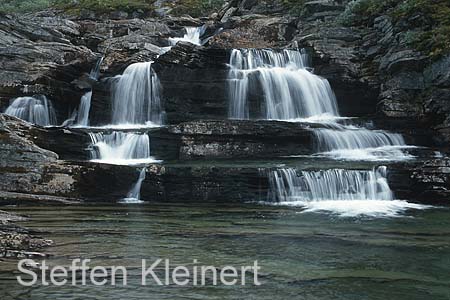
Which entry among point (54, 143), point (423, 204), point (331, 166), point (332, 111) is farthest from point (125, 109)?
point (423, 204)

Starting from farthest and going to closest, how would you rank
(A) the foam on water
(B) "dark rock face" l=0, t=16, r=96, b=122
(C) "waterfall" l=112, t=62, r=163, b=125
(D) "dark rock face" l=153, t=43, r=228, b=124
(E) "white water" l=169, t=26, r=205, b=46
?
1. (E) "white water" l=169, t=26, r=205, b=46
2. (B) "dark rock face" l=0, t=16, r=96, b=122
3. (C) "waterfall" l=112, t=62, r=163, b=125
4. (D) "dark rock face" l=153, t=43, r=228, b=124
5. (A) the foam on water

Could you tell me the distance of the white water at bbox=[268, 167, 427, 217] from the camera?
1430 centimetres

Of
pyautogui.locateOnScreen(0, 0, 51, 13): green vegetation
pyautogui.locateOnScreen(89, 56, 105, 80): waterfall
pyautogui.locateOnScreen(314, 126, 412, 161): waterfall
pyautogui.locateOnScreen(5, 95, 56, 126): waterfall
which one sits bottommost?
pyautogui.locateOnScreen(314, 126, 412, 161): waterfall

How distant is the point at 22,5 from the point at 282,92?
115 ft

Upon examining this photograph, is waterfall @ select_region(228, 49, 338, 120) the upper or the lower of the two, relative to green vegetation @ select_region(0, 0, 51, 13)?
lower

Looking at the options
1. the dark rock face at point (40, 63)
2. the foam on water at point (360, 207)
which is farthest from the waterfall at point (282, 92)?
the foam on water at point (360, 207)

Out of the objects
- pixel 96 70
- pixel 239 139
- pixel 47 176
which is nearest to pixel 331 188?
pixel 239 139

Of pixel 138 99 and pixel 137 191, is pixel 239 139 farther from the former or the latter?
pixel 138 99

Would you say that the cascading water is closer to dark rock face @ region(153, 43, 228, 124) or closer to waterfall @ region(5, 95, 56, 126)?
dark rock face @ region(153, 43, 228, 124)

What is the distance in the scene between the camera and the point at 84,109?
2425 cm

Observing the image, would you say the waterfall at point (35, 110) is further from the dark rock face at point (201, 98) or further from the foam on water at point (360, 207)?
the foam on water at point (360, 207)

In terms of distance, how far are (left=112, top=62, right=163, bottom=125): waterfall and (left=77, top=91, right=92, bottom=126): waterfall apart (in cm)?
127

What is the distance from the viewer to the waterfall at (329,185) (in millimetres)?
14383

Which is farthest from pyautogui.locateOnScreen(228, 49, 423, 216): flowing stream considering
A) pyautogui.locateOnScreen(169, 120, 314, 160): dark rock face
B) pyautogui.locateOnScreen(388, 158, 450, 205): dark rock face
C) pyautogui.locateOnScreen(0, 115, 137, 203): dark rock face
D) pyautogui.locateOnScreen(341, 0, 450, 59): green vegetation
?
pyautogui.locateOnScreen(0, 115, 137, 203): dark rock face
